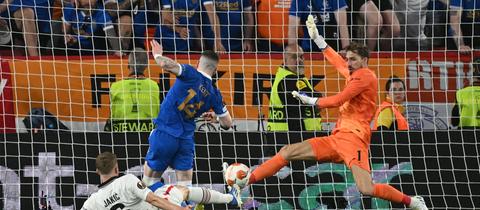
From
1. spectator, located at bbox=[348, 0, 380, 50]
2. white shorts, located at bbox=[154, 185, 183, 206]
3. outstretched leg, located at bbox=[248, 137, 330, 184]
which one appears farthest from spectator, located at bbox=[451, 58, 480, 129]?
white shorts, located at bbox=[154, 185, 183, 206]

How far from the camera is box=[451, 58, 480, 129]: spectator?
1571cm

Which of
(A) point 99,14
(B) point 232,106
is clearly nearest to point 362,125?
(B) point 232,106

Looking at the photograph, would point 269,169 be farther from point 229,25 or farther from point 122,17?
point 122,17

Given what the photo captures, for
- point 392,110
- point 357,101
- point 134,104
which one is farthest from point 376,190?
point 134,104

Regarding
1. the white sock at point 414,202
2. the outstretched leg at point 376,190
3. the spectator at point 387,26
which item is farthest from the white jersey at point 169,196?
the spectator at point 387,26

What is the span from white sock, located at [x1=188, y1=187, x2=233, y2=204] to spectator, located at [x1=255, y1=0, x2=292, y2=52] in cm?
388

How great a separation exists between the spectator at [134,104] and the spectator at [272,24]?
1684mm

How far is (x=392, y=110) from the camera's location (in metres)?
15.4

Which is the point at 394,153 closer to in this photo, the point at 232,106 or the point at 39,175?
the point at 232,106

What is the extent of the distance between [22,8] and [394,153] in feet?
16.1

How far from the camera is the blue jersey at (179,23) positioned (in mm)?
16016

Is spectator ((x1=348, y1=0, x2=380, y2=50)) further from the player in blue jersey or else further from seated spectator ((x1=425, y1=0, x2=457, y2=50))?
the player in blue jersey

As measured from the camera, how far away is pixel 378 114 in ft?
50.7

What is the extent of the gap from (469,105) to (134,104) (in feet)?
13.6
